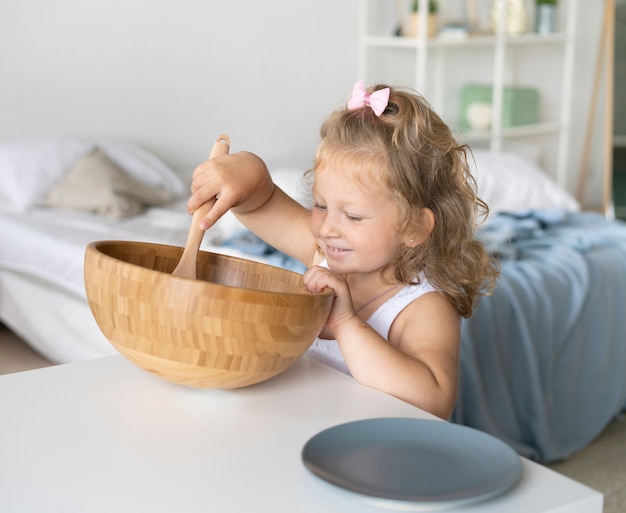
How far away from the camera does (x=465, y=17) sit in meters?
3.97

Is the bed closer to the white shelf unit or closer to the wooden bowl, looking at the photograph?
the white shelf unit

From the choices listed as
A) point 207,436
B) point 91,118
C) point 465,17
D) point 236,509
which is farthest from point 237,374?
point 465,17

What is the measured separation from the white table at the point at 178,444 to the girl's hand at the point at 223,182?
20 cm

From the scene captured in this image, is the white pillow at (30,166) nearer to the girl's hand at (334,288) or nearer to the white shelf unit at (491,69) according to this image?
the white shelf unit at (491,69)

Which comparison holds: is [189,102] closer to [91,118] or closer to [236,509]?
[91,118]

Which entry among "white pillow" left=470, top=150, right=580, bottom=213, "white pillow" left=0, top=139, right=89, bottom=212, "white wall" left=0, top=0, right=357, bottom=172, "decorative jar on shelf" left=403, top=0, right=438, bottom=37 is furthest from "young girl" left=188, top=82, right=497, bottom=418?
"decorative jar on shelf" left=403, top=0, right=438, bottom=37

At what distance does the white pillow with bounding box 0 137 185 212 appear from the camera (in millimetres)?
2797

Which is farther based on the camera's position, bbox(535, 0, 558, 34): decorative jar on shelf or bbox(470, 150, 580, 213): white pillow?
bbox(535, 0, 558, 34): decorative jar on shelf

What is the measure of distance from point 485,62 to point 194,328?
3543 mm

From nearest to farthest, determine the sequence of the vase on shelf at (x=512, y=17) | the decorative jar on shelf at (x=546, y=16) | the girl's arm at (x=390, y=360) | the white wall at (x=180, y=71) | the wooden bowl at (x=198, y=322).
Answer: the wooden bowl at (x=198, y=322) < the girl's arm at (x=390, y=360) < the white wall at (x=180, y=71) < the vase on shelf at (x=512, y=17) < the decorative jar on shelf at (x=546, y=16)

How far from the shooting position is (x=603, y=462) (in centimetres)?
226

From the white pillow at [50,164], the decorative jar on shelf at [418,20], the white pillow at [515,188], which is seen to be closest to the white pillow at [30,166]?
the white pillow at [50,164]

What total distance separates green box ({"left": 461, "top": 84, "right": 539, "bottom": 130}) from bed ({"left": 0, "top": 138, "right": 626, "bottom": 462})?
1002 mm

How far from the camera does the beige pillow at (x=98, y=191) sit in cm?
278
